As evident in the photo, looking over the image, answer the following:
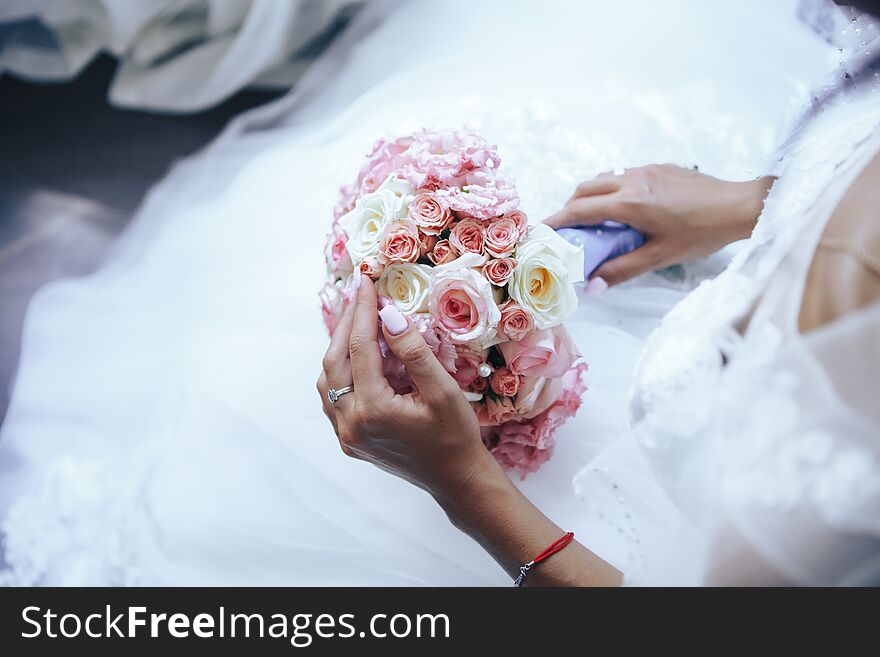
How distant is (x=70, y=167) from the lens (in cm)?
183

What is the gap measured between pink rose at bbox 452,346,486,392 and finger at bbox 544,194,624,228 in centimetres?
31

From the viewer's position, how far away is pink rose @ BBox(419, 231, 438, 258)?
731mm

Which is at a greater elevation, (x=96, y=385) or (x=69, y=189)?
(x=96, y=385)

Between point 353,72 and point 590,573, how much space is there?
49.8 inches

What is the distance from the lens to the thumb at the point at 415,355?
0.70m

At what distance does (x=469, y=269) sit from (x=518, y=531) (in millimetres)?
274

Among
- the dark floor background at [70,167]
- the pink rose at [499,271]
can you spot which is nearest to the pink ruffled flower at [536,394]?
the pink rose at [499,271]

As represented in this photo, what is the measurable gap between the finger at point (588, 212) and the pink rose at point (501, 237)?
25 centimetres

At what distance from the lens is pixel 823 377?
496mm

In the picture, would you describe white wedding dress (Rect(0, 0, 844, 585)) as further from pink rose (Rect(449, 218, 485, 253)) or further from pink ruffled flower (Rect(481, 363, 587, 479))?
pink rose (Rect(449, 218, 485, 253))
